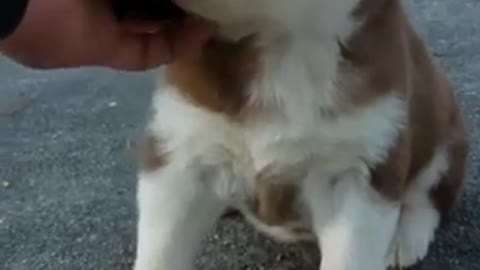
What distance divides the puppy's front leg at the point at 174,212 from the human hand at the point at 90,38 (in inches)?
8.1

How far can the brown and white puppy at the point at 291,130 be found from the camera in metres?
1.38

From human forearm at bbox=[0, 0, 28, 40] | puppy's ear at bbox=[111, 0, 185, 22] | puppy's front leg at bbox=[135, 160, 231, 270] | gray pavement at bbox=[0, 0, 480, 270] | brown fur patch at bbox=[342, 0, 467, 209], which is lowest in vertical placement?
gray pavement at bbox=[0, 0, 480, 270]

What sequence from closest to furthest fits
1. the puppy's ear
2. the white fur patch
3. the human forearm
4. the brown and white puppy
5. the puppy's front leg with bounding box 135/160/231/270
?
the human forearm
the puppy's ear
the brown and white puppy
the puppy's front leg with bounding box 135/160/231/270
the white fur patch

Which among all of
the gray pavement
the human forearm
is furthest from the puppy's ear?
the gray pavement

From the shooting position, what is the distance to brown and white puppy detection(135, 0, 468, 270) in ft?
4.52

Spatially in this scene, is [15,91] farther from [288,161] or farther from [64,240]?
[288,161]

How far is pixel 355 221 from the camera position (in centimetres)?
146

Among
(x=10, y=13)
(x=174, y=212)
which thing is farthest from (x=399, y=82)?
(x=10, y=13)

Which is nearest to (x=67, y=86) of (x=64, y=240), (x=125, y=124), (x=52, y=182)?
(x=125, y=124)

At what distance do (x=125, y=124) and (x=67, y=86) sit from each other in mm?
221

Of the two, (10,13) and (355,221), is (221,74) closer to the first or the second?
(355,221)

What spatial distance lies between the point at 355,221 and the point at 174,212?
0.20 meters

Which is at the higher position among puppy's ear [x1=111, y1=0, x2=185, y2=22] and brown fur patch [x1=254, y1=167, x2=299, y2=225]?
puppy's ear [x1=111, y1=0, x2=185, y2=22]

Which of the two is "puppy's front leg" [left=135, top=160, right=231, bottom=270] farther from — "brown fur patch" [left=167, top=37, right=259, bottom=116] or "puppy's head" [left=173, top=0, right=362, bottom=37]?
"puppy's head" [left=173, top=0, right=362, bottom=37]
